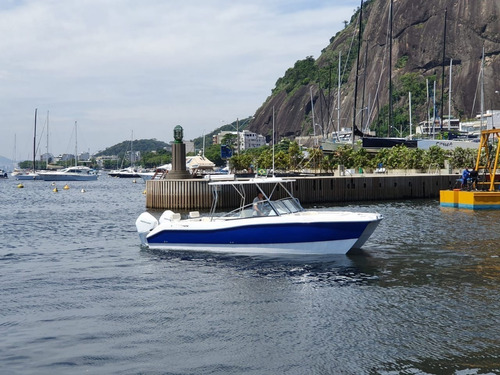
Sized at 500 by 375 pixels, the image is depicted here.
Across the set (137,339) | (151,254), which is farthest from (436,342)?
(151,254)

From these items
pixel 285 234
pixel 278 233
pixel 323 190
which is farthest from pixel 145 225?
pixel 323 190

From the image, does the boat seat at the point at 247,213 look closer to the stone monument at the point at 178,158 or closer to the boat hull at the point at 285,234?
the boat hull at the point at 285,234

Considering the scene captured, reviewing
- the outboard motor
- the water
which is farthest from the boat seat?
the outboard motor

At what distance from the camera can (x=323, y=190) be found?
5947 centimetres

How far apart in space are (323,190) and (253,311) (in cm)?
4313

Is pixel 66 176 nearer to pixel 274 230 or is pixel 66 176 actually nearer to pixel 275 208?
pixel 275 208

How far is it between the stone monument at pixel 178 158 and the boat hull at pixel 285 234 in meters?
27.1

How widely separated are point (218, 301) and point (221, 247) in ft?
25.7

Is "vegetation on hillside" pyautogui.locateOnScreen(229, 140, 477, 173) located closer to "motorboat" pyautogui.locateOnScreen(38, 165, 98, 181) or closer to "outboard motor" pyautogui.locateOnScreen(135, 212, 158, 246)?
"outboard motor" pyautogui.locateOnScreen(135, 212, 158, 246)

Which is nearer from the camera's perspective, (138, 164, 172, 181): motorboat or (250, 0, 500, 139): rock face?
(138, 164, 172, 181): motorboat

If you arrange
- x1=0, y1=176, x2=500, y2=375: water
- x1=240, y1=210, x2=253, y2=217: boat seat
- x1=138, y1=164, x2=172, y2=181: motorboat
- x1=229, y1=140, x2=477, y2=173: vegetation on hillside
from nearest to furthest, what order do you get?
x1=0, y1=176, x2=500, y2=375: water, x1=240, y1=210, x2=253, y2=217: boat seat, x1=138, y1=164, x2=172, y2=181: motorboat, x1=229, y1=140, x2=477, y2=173: vegetation on hillside

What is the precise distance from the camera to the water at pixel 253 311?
42.9 feet

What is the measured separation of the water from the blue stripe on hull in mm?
870

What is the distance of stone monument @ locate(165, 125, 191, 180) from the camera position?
5328 centimetres
